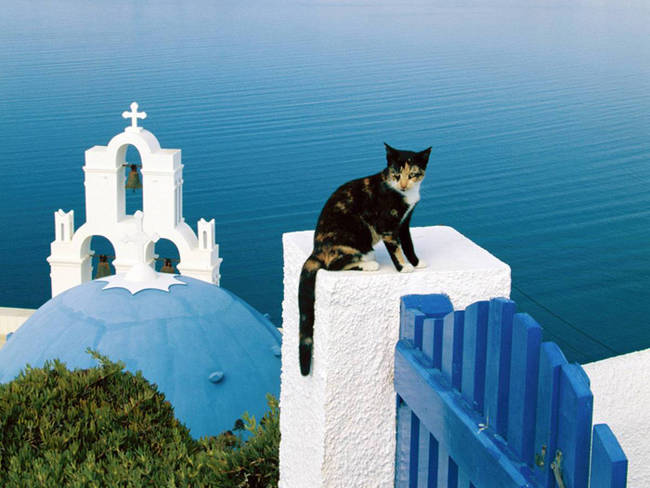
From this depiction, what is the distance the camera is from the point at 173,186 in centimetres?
1402

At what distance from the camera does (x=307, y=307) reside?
9.71ft

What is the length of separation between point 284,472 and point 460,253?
3.52ft

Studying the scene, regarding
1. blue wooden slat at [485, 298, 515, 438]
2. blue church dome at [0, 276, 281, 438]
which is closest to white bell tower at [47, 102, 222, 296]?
blue church dome at [0, 276, 281, 438]

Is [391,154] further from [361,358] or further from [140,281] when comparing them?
[140,281]

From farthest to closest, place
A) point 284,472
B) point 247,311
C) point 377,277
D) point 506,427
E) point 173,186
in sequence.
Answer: point 173,186 → point 247,311 → point 284,472 → point 377,277 → point 506,427

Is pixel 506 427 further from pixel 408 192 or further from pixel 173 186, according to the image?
pixel 173 186

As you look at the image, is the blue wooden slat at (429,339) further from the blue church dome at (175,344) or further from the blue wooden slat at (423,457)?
the blue church dome at (175,344)

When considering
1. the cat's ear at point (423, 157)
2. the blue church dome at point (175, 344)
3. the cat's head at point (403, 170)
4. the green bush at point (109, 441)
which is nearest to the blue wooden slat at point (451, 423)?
the cat's head at point (403, 170)

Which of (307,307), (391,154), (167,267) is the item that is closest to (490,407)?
(307,307)

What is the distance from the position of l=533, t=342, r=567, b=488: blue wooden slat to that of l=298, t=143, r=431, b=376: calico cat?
0.79 m

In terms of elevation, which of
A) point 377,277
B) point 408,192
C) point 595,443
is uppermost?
point 408,192

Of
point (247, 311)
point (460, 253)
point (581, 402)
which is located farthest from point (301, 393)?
point (247, 311)

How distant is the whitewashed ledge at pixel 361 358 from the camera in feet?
9.32

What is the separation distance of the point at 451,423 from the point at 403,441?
0.44 metres
